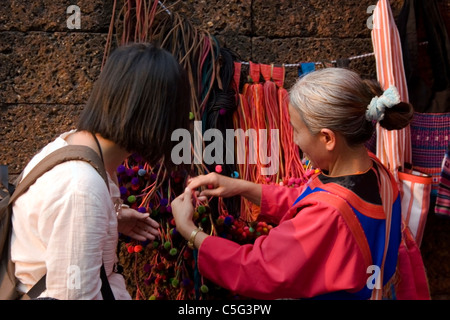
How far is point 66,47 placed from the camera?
8.22ft

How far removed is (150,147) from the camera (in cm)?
148

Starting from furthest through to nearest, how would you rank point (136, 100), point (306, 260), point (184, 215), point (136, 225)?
point (136, 225) < point (184, 215) < point (306, 260) < point (136, 100)

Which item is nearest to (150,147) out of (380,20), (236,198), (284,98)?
(236,198)

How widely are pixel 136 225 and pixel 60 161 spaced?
0.66 meters

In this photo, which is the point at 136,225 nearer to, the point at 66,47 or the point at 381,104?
the point at 381,104

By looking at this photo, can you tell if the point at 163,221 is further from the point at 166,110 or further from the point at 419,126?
the point at 419,126

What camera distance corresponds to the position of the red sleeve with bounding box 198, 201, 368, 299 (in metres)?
1.57

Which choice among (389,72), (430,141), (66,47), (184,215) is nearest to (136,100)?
(184,215)

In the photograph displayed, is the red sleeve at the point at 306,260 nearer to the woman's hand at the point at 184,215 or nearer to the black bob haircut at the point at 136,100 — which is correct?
the woman's hand at the point at 184,215

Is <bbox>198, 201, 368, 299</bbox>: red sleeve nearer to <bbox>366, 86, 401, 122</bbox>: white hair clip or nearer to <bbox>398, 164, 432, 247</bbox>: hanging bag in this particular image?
Result: <bbox>366, 86, 401, 122</bbox>: white hair clip

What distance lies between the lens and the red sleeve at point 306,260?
61.9 inches

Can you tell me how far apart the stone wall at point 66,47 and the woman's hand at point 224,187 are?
89cm

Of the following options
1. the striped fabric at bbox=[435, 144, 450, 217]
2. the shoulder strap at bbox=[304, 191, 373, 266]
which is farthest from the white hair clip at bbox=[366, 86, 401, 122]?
the striped fabric at bbox=[435, 144, 450, 217]

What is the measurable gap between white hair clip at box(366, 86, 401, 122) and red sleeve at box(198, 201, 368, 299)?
0.36 meters
